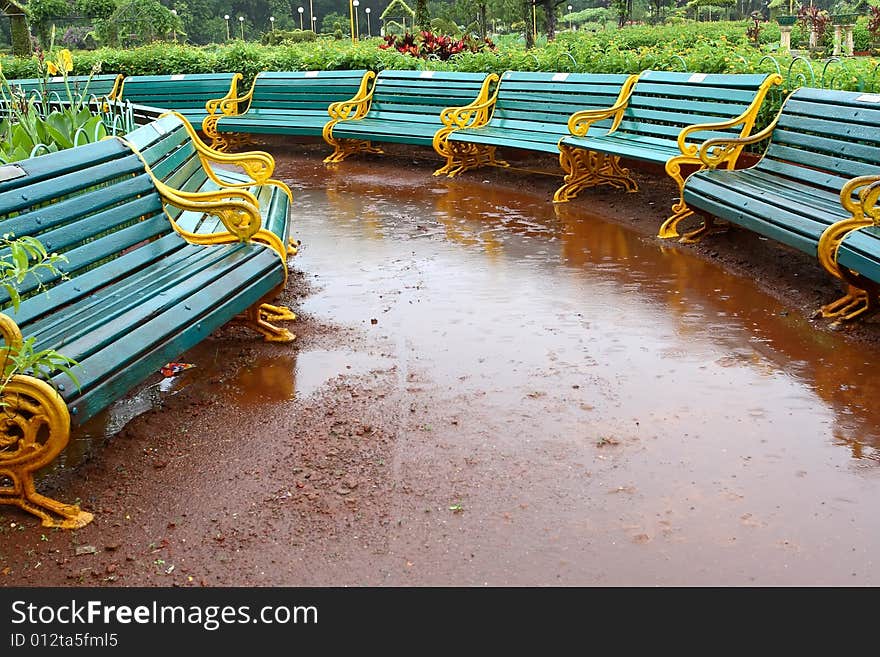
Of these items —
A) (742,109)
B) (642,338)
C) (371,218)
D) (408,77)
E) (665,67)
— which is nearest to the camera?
(642,338)

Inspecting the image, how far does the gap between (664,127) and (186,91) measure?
7192 mm

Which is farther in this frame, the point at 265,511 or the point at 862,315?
the point at 862,315

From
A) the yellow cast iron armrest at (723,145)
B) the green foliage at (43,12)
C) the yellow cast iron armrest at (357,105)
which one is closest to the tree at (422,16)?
the yellow cast iron armrest at (357,105)

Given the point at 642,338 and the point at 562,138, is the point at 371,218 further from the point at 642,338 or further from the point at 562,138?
the point at 642,338

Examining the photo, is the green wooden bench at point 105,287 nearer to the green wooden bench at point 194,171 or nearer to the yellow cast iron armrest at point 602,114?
the green wooden bench at point 194,171

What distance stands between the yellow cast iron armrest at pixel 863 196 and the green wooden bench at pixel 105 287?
2729mm

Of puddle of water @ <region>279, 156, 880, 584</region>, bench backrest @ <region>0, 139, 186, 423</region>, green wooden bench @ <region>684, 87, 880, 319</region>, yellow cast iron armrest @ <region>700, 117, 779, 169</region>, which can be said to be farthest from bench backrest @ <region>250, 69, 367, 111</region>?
bench backrest @ <region>0, 139, 186, 423</region>

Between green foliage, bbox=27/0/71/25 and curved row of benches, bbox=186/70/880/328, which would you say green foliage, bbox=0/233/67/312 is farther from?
green foliage, bbox=27/0/71/25

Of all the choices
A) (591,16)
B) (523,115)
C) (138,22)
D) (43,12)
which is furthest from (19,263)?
(591,16)

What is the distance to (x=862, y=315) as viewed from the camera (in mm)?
4785

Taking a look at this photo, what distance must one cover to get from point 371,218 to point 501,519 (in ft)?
16.2

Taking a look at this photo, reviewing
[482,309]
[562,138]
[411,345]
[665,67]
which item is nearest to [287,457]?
[411,345]

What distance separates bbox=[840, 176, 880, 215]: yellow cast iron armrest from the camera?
470 cm

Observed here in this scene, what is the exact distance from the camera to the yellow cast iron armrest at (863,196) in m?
4.70
